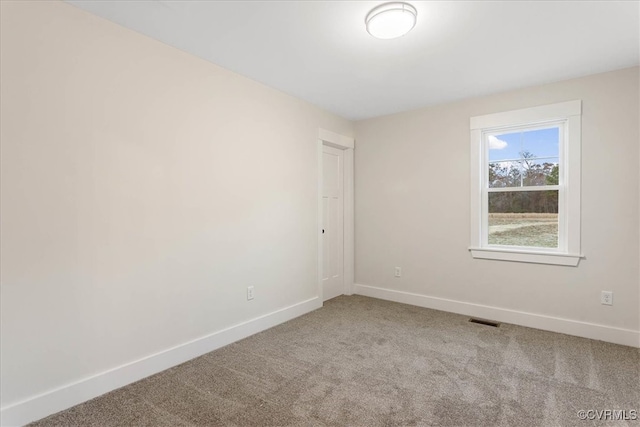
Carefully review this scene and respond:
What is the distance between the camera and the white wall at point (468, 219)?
2859 mm

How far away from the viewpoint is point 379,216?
4.37 meters

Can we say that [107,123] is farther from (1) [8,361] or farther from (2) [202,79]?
(1) [8,361]

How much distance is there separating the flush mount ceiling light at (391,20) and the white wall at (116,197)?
144 cm

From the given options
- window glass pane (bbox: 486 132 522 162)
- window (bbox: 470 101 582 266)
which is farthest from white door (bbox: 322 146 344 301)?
window glass pane (bbox: 486 132 522 162)

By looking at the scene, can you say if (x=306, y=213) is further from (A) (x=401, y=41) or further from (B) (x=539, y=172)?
(B) (x=539, y=172)

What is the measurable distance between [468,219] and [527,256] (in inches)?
27.0

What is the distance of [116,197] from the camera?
7.14ft

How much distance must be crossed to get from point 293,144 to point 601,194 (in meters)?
3.03

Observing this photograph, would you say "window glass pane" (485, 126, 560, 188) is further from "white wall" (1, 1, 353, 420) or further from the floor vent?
"white wall" (1, 1, 353, 420)

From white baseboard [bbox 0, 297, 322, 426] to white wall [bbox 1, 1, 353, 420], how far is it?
48 millimetres

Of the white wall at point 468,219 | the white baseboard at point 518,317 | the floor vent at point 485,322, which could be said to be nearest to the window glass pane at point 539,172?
the white wall at point 468,219

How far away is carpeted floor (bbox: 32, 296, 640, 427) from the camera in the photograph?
73.0 inches

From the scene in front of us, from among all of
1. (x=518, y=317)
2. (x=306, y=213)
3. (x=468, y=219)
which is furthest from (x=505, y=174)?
(x=306, y=213)

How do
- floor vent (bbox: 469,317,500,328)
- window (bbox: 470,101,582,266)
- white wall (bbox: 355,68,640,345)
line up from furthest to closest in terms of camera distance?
floor vent (bbox: 469,317,500,328), window (bbox: 470,101,582,266), white wall (bbox: 355,68,640,345)
